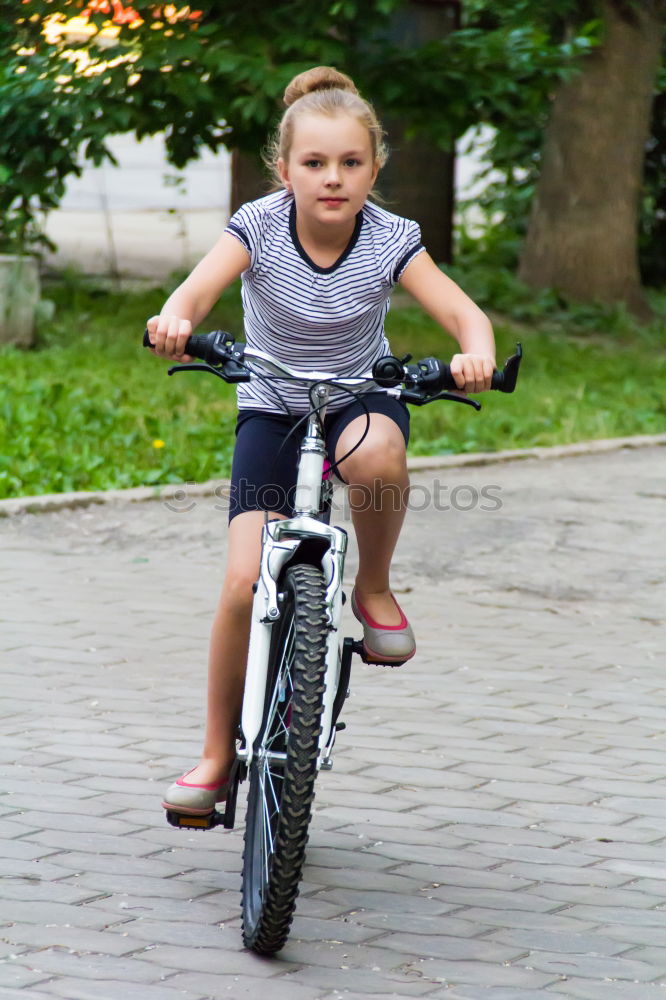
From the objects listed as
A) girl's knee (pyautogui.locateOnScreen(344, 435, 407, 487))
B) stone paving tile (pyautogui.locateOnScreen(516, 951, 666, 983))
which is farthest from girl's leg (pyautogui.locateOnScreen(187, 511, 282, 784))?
stone paving tile (pyautogui.locateOnScreen(516, 951, 666, 983))

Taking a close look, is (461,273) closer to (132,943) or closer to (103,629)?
(103,629)

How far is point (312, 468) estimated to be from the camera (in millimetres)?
3234

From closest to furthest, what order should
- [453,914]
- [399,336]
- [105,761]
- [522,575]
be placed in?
[453,914] < [105,761] < [522,575] < [399,336]

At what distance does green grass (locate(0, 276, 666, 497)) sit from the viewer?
332 inches

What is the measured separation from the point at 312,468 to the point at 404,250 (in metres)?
0.61

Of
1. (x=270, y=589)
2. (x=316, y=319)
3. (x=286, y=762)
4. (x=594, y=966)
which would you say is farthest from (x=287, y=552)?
(x=594, y=966)

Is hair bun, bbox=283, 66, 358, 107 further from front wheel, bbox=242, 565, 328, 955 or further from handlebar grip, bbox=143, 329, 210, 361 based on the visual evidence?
front wheel, bbox=242, 565, 328, 955

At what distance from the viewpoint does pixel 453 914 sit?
342cm

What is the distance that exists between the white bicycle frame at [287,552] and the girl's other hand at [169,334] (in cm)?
14

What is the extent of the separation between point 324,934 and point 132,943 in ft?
1.35

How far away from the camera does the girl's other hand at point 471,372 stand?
10.5ft

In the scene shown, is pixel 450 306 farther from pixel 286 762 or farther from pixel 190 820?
pixel 190 820

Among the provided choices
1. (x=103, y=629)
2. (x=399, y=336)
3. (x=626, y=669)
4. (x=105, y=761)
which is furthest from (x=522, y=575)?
(x=399, y=336)

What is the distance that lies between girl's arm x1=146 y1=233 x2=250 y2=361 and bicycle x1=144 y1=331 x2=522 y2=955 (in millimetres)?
40
